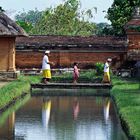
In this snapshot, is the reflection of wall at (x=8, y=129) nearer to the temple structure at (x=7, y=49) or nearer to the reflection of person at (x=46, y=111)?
the reflection of person at (x=46, y=111)

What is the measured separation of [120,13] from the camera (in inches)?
1818

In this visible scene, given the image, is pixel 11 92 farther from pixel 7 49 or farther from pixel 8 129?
pixel 7 49

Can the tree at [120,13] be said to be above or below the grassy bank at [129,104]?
above

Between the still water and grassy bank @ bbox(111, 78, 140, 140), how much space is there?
40 cm

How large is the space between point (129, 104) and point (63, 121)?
263 centimetres

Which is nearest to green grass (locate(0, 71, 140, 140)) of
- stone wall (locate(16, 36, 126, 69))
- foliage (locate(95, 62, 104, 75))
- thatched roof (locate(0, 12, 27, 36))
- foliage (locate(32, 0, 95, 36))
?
foliage (locate(95, 62, 104, 75))

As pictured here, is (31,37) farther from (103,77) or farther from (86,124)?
(86,124)

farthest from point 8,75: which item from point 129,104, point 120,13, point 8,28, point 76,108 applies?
point 120,13

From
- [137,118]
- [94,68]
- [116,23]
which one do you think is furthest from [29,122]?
[116,23]

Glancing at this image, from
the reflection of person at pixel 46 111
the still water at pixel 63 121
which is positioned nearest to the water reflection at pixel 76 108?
the still water at pixel 63 121

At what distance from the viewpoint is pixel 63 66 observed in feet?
128

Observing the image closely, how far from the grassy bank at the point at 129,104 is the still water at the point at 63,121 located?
396 millimetres

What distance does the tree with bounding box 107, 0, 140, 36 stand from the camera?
150ft

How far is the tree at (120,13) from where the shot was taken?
150 ft
